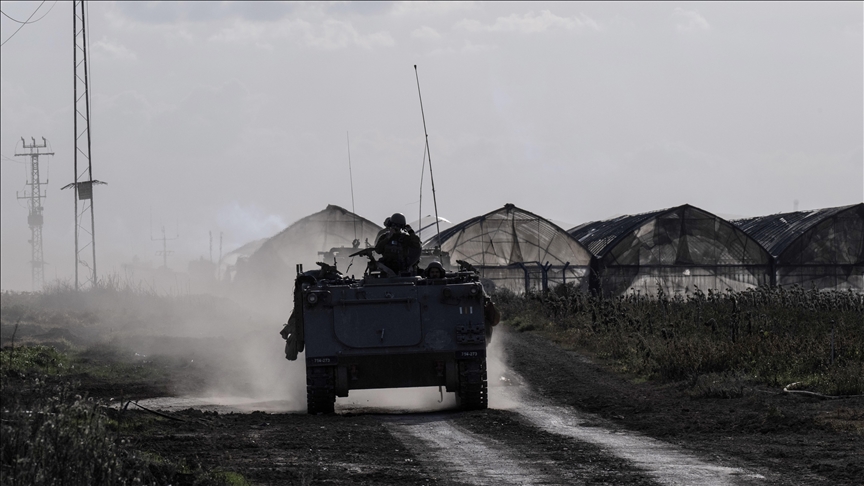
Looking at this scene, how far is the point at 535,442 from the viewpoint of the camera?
39.2ft

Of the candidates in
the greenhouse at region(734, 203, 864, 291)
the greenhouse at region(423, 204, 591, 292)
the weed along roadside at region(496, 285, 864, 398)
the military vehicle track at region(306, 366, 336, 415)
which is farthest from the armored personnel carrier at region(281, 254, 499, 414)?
the greenhouse at region(734, 203, 864, 291)

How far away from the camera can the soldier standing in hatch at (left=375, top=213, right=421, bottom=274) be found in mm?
17531

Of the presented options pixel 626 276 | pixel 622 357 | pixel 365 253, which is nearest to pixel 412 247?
pixel 365 253

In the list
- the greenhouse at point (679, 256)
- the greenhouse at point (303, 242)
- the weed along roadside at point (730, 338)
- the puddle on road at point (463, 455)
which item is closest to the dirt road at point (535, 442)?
the puddle on road at point (463, 455)

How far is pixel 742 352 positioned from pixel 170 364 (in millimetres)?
12605

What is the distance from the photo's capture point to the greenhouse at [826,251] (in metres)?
49.0

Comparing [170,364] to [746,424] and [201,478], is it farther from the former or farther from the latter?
[201,478]

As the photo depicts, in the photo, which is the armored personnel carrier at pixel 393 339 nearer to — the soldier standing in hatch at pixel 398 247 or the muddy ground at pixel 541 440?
the muddy ground at pixel 541 440

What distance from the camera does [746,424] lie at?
516 inches

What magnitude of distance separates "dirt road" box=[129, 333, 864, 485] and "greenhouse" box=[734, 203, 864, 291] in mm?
33411

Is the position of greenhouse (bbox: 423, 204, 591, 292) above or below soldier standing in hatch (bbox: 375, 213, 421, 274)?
above

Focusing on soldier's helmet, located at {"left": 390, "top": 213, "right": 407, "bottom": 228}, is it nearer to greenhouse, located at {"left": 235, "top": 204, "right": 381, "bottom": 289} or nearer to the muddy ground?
the muddy ground

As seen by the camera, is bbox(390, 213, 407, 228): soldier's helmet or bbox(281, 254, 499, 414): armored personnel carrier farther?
bbox(390, 213, 407, 228): soldier's helmet

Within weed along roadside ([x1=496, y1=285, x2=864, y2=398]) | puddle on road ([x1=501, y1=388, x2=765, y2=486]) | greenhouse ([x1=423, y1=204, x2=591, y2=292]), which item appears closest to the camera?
puddle on road ([x1=501, y1=388, x2=765, y2=486])
